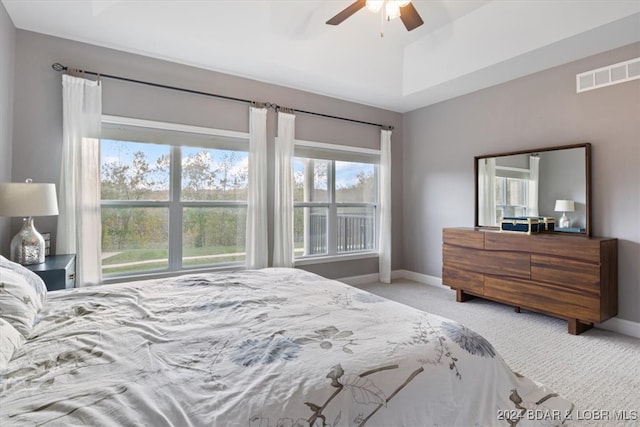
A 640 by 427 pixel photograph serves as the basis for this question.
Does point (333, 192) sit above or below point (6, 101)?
below

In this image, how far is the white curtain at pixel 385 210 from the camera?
15.9 ft

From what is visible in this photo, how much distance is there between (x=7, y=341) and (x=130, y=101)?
2809 millimetres

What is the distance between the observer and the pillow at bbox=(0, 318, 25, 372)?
0.96 meters

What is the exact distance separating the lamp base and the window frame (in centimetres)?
255

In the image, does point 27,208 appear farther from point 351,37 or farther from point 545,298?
point 545,298

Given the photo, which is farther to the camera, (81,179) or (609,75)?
(609,75)

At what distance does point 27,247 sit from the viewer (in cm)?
236

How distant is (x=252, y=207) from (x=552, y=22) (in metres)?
3.47

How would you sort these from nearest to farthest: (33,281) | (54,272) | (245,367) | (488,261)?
(245,367)
(33,281)
(54,272)
(488,261)

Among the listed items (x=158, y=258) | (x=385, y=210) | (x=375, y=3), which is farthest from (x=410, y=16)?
(x=158, y=258)

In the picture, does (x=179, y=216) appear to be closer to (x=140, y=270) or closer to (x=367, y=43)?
(x=140, y=270)

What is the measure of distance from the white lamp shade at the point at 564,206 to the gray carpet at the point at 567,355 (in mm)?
1148

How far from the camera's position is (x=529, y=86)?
12.0 ft

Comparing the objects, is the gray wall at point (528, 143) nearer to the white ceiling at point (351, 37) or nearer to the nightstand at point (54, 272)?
Answer: the white ceiling at point (351, 37)
